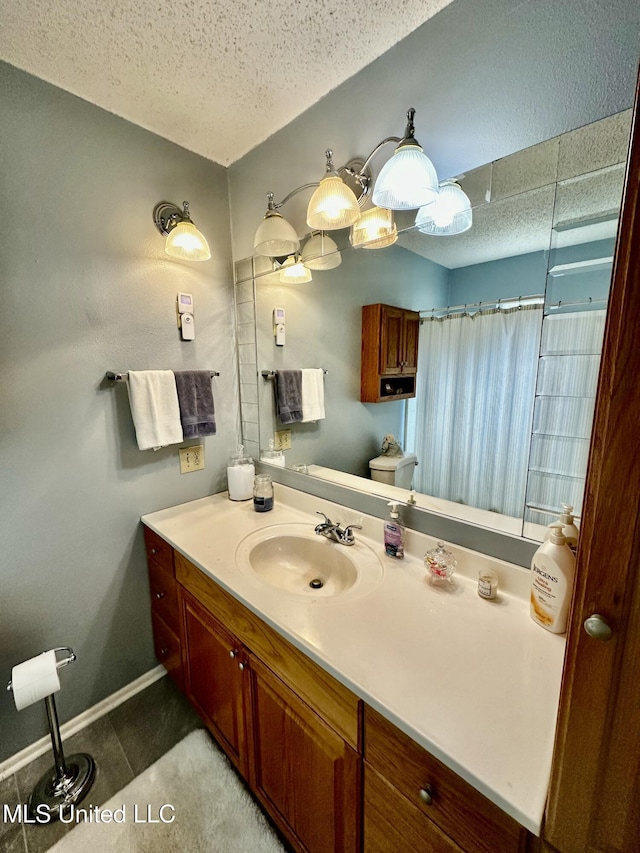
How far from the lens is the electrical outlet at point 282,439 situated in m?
1.65

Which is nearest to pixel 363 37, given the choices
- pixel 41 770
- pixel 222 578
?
pixel 222 578

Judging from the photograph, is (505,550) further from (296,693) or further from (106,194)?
(106,194)

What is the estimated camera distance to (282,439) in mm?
1662

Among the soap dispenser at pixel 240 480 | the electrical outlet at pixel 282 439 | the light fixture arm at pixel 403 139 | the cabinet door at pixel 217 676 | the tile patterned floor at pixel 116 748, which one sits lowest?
the tile patterned floor at pixel 116 748

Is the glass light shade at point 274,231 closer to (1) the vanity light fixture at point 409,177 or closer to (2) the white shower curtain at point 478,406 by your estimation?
(1) the vanity light fixture at point 409,177

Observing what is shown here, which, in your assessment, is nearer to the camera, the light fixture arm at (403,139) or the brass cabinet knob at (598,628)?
the brass cabinet knob at (598,628)

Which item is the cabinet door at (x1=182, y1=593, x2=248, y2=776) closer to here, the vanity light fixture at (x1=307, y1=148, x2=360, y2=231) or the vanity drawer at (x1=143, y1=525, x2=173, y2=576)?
the vanity drawer at (x1=143, y1=525, x2=173, y2=576)

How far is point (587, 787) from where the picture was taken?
44cm

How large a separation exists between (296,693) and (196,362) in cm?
132

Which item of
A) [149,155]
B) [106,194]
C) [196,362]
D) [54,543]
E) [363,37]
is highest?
[363,37]

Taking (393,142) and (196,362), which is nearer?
(393,142)

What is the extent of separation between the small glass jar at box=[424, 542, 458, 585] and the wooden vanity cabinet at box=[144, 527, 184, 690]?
0.96m

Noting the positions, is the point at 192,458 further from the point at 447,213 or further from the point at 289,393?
the point at 447,213

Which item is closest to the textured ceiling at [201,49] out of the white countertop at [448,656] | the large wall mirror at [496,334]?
the large wall mirror at [496,334]
